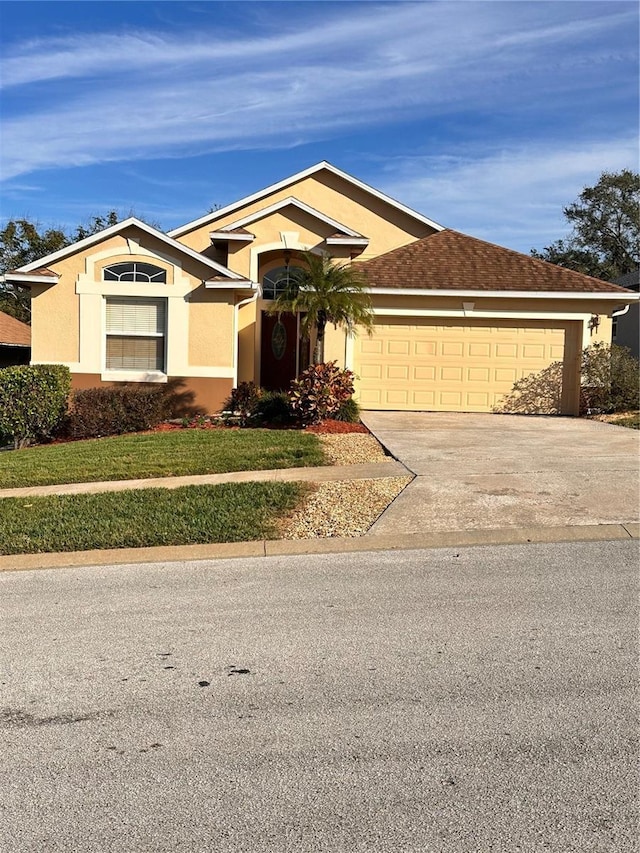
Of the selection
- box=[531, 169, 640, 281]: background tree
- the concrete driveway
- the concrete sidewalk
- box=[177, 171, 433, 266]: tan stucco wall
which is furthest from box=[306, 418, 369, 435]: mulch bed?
box=[531, 169, 640, 281]: background tree

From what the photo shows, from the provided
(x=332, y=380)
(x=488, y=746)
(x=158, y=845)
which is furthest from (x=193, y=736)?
(x=332, y=380)

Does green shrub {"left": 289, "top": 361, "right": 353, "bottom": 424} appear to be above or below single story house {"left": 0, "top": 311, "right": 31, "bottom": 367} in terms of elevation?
below

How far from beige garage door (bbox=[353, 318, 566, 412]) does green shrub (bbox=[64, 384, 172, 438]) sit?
5.04 m

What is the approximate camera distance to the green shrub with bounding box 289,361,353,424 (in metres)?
14.1

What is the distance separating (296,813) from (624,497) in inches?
264

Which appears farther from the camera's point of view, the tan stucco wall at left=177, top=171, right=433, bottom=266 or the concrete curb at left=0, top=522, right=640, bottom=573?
the tan stucco wall at left=177, top=171, right=433, bottom=266

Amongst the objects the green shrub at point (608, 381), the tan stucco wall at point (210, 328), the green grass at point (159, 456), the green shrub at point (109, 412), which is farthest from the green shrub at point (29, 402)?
the green shrub at point (608, 381)

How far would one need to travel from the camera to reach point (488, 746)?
354 cm

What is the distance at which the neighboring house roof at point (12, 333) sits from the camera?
27.2m

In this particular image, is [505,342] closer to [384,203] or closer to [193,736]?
[384,203]

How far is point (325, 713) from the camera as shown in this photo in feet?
12.8

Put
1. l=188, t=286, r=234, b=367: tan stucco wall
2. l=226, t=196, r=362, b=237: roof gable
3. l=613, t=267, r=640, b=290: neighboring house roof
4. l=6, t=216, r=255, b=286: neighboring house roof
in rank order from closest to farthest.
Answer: l=6, t=216, r=255, b=286: neighboring house roof → l=188, t=286, r=234, b=367: tan stucco wall → l=226, t=196, r=362, b=237: roof gable → l=613, t=267, r=640, b=290: neighboring house roof

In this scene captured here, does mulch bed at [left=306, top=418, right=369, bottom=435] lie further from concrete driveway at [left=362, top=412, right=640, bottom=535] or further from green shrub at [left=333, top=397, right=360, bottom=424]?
concrete driveway at [left=362, top=412, right=640, bottom=535]

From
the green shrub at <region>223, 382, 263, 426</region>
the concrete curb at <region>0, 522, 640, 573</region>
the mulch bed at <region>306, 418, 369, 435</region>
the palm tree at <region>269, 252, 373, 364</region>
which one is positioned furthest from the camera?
the green shrub at <region>223, 382, 263, 426</region>
